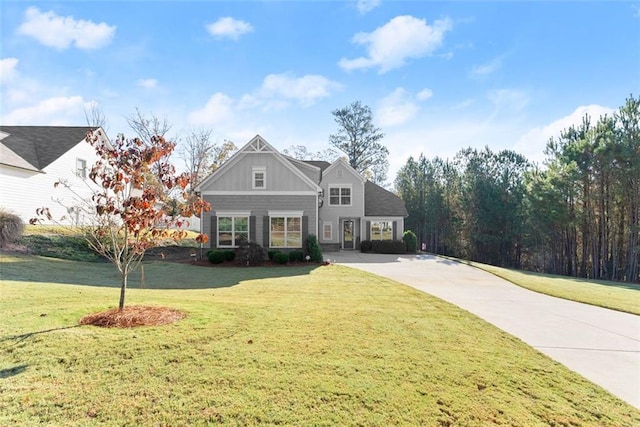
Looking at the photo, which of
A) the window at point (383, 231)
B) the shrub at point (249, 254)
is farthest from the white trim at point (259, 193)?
the window at point (383, 231)

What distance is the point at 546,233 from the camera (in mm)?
26312

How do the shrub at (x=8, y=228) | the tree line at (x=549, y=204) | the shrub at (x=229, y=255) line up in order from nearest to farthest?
1. the shrub at (x=8, y=228)
2. the shrub at (x=229, y=255)
3. the tree line at (x=549, y=204)

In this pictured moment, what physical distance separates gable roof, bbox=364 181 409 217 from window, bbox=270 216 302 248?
375 inches

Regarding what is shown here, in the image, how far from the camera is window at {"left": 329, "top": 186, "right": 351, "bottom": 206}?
25.3m

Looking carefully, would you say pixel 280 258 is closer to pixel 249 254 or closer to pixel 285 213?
pixel 249 254

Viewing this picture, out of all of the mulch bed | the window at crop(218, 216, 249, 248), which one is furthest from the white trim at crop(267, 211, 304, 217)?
the mulch bed

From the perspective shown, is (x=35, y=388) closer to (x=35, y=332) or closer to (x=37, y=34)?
(x=35, y=332)

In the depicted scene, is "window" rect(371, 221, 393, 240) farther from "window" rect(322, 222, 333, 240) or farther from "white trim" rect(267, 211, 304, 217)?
"white trim" rect(267, 211, 304, 217)

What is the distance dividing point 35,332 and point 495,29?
15.5m

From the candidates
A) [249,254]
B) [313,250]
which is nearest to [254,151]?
[249,254]

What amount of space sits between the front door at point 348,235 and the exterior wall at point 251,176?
8.63 meters

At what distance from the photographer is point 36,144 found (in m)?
21.1

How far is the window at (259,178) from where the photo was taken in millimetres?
18141

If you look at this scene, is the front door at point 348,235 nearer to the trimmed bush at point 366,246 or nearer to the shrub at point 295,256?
the trimmed bush at point 366,246
